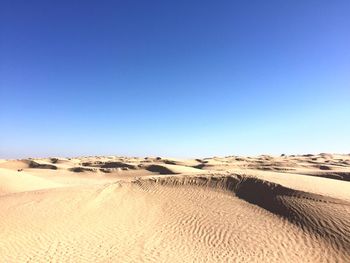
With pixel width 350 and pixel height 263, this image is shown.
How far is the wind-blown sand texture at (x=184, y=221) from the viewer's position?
11.1 metres

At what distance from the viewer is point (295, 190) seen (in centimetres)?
1523

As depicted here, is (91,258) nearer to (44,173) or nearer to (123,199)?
(123,199)

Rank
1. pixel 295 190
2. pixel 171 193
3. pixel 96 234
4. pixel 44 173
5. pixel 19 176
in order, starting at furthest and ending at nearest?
pixel 44 173
pixel 19 176
pixel 171 193
pixel 295 190
pixel 96 234

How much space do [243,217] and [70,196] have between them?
873 centimetres

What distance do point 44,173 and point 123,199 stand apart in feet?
75.7

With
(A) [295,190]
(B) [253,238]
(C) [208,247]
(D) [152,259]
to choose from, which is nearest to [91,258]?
(D) [152,259]

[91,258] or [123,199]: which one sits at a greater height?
[123,199]

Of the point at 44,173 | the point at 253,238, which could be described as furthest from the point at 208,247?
the point at 44,173

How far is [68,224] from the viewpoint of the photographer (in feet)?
44.6

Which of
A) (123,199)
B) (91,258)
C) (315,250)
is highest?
(123,199)

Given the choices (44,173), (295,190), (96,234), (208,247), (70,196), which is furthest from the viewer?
(44,173)

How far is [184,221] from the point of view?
46.5ft

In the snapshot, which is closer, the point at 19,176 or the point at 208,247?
the point at 208,247

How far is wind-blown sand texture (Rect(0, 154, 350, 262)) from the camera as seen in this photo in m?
11.1
